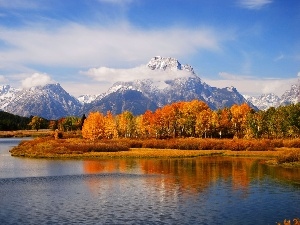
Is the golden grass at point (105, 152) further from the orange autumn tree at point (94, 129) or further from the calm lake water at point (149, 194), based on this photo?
the orange autumn tree at point (94, 129)

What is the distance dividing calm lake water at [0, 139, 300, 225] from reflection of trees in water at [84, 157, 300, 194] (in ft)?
0.48

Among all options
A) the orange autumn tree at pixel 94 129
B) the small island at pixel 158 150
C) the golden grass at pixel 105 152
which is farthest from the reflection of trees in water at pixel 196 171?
the orange autumn tree at pixel 94 129

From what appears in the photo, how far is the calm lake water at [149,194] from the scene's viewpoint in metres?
37.8

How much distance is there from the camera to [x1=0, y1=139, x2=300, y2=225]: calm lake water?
37750 mm

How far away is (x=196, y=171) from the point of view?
71.5 meters

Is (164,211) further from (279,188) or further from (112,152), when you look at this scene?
(112,152)

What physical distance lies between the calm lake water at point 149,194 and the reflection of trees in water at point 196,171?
147 mm

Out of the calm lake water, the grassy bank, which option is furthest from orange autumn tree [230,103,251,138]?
the calm lake water

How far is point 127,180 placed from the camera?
61.0 m

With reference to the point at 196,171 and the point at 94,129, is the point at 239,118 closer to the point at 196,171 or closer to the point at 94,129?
the point at 94,129

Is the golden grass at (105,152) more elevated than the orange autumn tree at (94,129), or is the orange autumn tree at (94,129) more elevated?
the orange autumn tree at (94,129)

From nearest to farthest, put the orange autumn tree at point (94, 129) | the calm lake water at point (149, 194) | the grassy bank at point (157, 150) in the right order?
1. the calm lake water at point (149, 194)
2. the grassy bank at point (157, 150)
3. the orange autumn tree at point (94, 129)

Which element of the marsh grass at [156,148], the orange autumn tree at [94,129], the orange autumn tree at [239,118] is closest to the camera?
the marsh grass at [156,148]

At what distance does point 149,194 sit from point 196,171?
23982 millimetres
